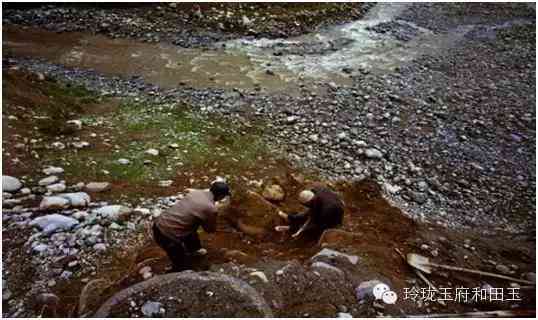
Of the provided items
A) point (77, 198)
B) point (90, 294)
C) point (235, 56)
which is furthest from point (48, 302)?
point (235, 56)

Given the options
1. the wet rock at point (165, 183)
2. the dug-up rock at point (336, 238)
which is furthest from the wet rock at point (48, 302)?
the dug-up rock at point (336, 238)

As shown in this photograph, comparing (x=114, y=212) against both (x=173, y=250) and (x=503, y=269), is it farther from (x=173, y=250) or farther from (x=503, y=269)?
(x=503, y=269)

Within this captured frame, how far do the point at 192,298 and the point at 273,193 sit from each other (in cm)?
225

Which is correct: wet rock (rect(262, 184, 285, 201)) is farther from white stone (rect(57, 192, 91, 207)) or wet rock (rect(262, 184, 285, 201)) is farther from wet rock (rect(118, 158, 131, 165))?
white stone (rect(57, 192, 91, 207))

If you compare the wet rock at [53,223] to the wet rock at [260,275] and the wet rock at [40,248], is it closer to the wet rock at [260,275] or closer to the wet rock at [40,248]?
the wet rock at [40,248]

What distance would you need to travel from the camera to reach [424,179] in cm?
652

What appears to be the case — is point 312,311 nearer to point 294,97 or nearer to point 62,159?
point 62,159

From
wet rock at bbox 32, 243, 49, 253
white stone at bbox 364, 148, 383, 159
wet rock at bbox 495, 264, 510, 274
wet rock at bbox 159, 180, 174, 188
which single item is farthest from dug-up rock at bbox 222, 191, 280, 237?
wet rock at bbox 495, 264, 510, 274

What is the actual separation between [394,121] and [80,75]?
22.1ft

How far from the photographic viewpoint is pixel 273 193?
5750 millimetres

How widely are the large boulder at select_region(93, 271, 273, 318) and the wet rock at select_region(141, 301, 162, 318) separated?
0.03 metres

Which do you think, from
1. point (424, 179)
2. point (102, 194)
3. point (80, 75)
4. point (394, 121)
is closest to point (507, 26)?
point (394, 121)

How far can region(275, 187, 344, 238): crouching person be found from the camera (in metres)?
4.94

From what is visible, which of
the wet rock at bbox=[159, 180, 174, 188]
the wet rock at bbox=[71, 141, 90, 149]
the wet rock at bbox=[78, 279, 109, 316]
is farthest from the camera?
the wet rock at bbox=[71, 141, 90, 149]
